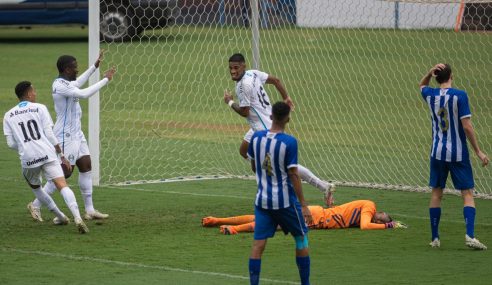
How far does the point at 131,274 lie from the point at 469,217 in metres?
3.69

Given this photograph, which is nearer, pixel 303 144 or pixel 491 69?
pixel 303 144

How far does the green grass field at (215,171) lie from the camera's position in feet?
37.4

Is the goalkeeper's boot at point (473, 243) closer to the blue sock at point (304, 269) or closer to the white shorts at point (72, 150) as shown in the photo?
the blue sock at point (304, 269)

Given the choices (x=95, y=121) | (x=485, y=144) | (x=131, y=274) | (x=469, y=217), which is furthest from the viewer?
(x=485, y=144)

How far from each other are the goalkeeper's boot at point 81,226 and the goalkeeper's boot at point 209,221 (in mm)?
1388

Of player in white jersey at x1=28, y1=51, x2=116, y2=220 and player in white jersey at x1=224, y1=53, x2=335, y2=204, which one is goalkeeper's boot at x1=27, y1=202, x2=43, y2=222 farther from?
player in white jersey at x1=224, y1=53, x2=335, y2=204

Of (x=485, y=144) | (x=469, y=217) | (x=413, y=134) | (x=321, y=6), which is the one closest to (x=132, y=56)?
(x=321, y=6)

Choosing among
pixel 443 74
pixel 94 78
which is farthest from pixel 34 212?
pixel 443 74

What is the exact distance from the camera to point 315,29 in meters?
25.6

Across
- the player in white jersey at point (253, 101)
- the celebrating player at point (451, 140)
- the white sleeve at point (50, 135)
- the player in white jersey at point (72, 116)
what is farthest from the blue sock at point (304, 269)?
the player in white jersey at point (72, 116)

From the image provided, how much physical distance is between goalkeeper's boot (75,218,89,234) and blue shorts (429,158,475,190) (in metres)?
3.91

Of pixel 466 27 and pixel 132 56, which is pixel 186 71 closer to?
pixel 132 56

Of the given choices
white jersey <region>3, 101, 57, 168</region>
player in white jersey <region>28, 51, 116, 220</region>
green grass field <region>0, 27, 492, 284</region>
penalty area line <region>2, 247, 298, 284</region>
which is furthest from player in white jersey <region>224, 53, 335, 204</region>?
penalty area line <region>2, 247, 298, 284</region>

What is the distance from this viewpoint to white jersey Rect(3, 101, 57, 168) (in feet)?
42.6
